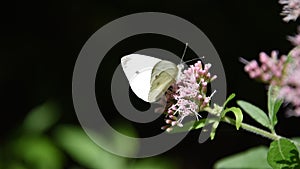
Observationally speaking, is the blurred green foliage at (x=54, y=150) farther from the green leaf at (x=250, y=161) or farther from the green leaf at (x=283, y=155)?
the green leaf at (x=283, y=155)

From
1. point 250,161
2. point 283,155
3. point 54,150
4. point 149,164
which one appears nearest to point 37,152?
point 54,150

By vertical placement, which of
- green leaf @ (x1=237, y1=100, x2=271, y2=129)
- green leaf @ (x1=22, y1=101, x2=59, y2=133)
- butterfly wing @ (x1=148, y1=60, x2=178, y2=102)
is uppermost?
green leaf @ (x1=22, y1=101, x2=59, y2=133)

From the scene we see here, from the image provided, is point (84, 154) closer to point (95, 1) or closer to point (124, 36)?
point (124, 36)

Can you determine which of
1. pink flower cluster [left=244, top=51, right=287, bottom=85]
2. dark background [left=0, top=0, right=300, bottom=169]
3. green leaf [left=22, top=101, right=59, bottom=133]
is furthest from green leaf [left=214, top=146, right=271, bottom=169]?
dark background [left=0, top=0, right=300, bottom=169]

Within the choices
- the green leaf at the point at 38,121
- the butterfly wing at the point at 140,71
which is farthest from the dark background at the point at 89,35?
the butterfly wing at the point at 140,71

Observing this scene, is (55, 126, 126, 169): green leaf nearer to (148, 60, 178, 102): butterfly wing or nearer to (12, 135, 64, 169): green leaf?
(12, 135, 64, 169): green leaf

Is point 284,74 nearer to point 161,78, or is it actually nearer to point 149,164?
point 161,78

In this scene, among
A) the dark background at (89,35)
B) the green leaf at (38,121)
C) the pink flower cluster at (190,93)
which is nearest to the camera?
the pink flower cluster at (190,93)

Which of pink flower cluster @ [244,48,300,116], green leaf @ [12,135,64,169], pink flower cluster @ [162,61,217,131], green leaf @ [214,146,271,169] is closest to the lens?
pink flower cluster @ [244,48,300,116]
